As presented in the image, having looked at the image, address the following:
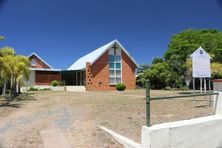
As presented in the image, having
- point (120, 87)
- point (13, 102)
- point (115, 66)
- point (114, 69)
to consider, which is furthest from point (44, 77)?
point (13, 102)

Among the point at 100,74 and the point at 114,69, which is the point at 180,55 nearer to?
the point at 114,69

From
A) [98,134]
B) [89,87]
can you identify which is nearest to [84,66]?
[89,87]

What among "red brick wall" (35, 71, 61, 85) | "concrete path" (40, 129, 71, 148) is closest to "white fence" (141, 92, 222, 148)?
"concrete path" (40, 129, 71, 148)

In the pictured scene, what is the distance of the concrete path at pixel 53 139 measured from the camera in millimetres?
6586

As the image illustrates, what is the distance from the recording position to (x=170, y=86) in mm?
35750

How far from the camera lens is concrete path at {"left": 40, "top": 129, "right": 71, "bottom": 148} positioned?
6586mm

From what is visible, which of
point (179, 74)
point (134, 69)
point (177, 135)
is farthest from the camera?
point (134, 69)

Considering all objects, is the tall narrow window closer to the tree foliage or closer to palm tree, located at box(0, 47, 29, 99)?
the tree foliage

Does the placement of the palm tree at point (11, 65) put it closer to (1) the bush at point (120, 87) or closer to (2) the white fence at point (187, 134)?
(1) the bush at point (120, 87)

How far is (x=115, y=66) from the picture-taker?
3331 cm

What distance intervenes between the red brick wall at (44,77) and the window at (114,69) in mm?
8065

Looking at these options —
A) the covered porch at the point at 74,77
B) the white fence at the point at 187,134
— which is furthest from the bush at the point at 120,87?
the white fence at the point at 187,134

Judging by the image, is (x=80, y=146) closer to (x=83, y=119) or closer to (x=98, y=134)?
Result: (x=98, y=134)

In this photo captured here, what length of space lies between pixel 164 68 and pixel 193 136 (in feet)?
95.7
